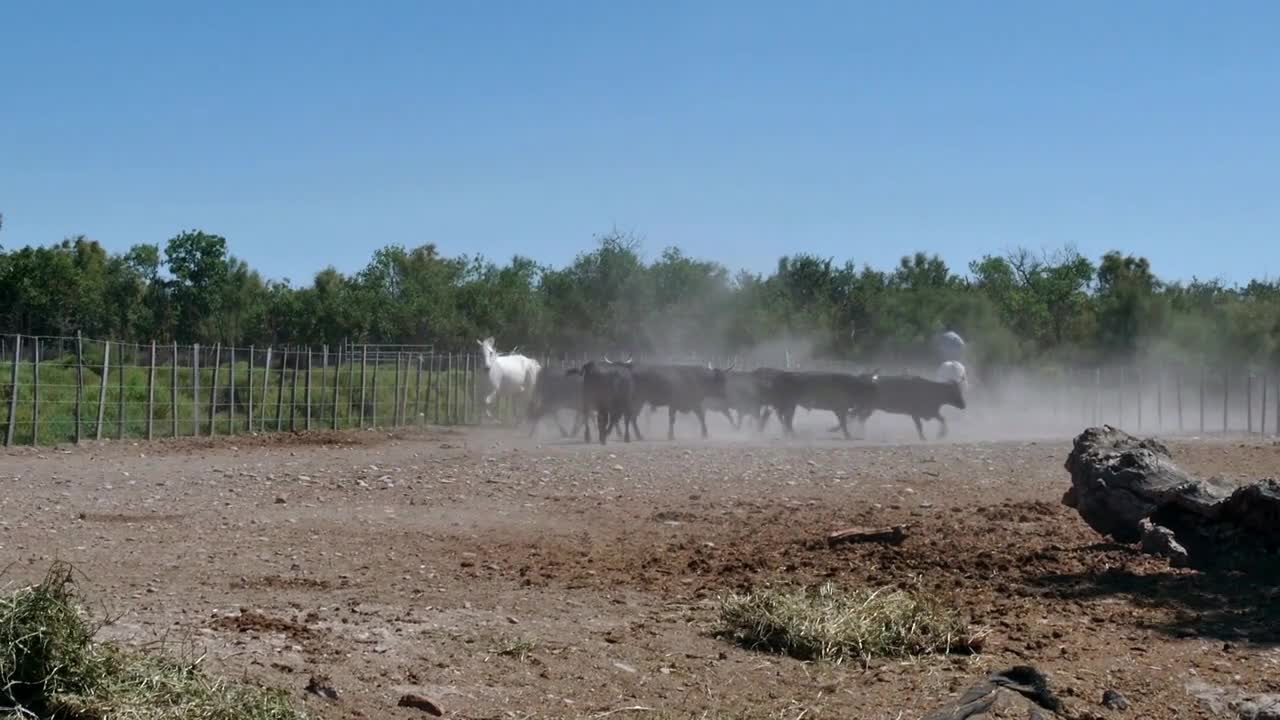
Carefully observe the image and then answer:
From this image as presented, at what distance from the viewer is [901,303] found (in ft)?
213

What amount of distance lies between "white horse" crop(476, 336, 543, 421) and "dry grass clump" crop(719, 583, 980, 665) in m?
25.1

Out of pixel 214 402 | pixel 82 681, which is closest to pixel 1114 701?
pixel 82 681

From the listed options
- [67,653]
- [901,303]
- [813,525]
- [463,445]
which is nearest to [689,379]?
[463,445]

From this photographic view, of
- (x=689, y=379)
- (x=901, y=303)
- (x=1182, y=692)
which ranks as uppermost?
(x=901, y=303)

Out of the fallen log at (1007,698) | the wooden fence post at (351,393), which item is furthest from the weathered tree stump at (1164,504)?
the wooden fence post at (351,393)

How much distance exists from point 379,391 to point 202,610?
1025 inches

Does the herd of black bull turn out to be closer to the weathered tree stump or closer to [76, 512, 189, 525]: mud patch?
[76, 512, 189, 525]: mud patch

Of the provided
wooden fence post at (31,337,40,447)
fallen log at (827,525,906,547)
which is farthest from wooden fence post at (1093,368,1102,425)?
fallen log at (827,525,906,547)

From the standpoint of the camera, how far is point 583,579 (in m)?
10.6

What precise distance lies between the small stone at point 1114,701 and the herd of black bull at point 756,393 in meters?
22.1

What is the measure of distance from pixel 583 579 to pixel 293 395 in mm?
20889

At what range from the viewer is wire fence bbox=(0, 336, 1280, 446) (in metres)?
24.8

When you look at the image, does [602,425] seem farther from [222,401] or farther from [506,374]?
[506,374]

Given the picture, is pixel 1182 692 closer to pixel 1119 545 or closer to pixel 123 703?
pixel 1119 545
